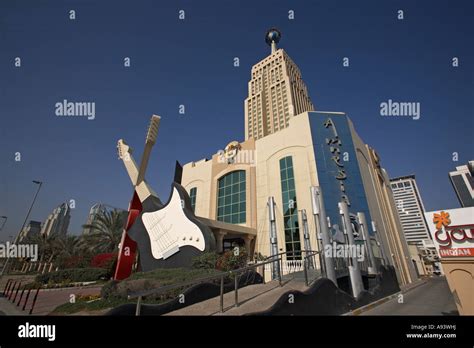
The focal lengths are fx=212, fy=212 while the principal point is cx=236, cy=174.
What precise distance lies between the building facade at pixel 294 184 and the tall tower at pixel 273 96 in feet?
115

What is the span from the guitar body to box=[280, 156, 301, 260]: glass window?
8256mm

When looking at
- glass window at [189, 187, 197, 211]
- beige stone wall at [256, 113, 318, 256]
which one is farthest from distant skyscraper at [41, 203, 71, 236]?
beige stone wall at [256, 113, 318, 256]

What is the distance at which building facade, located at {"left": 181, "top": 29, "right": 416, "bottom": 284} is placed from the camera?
58.2 feet

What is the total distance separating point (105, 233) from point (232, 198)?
14.6 meters

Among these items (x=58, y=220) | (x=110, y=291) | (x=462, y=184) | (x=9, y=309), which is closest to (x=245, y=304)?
(x=110, y=291)

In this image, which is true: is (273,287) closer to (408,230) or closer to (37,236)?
(37,236)

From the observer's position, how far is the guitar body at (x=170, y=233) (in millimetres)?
12914

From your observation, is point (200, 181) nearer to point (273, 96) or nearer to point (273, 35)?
point (273, 96)

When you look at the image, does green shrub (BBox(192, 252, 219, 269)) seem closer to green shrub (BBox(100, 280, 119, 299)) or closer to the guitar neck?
green shrub (BBox(100, 280, 119, 299))

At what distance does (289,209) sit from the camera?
1905 cm

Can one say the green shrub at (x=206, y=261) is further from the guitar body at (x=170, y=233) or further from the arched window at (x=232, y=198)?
the arched window at (x=232, y=198)

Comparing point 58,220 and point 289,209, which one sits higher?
point 58,220

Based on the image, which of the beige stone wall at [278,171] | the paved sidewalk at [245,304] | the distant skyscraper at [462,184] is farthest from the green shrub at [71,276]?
the distant skyscraper at [462,184]
